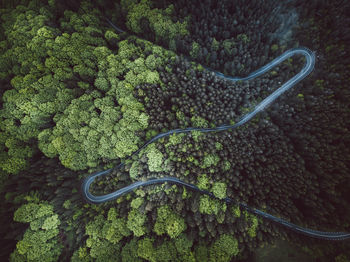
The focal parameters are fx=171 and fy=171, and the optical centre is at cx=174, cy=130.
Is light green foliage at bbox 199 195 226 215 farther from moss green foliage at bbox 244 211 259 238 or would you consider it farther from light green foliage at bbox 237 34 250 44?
light green foliage at bbox 237 34 250 44

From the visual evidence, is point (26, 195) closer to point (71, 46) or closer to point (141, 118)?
point (141, 118)

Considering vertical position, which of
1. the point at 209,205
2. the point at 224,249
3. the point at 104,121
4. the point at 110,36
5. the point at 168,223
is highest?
the point at 110,36

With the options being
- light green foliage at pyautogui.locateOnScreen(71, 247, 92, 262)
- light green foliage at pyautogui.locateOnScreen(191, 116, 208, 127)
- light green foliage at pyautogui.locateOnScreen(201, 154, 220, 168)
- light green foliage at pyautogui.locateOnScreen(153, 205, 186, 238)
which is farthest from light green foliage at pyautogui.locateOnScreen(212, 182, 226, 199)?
light green foliage at pyautogui.locateOnScreen(71, 247, 92, 262)

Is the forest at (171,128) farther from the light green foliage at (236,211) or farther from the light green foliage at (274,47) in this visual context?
the light green foliage at (274,47)

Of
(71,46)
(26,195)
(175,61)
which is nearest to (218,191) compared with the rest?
(175,61)

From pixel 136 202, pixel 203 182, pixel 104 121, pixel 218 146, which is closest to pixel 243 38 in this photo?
pixel 218 146

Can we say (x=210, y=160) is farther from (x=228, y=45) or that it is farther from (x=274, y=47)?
(x=274, y=47)

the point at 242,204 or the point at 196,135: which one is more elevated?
the point at 196,135
